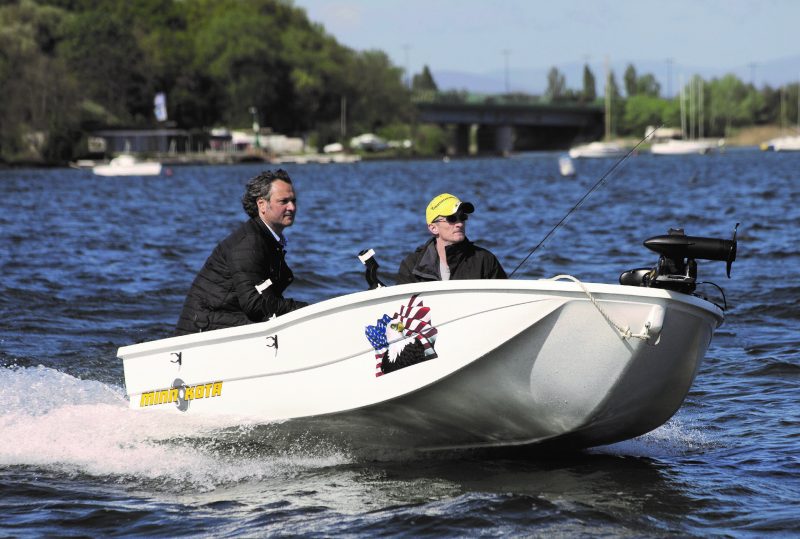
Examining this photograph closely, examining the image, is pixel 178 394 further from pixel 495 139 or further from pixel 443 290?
pixel 495 139

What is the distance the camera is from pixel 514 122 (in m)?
165

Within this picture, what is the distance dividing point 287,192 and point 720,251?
3.03 meters

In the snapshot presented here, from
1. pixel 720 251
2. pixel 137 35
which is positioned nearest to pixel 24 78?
pixel 137 35

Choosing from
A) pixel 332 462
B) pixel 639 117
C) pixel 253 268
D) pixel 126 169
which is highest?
pixel 639 117

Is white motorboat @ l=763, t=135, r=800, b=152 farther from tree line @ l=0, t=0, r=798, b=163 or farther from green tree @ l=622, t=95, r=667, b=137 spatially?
green tree @ l=622, t=95, r=667, b=137

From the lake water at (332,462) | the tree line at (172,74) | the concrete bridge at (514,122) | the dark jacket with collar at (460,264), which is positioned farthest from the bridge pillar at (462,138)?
the dark jacket with collar at (460,264)

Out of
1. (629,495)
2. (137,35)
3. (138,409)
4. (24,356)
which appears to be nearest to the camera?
(629,495)

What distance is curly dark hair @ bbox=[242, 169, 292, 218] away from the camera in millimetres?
8672

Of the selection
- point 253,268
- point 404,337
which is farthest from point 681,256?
point 253,268

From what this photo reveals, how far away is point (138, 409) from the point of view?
9438 millimetres

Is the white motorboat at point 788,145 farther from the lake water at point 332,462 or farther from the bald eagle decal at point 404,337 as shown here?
the bald eagle decal at point 404,337

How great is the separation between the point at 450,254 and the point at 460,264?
Answer: 0.10 metres

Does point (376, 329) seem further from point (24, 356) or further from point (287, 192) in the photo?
point (24, 356)

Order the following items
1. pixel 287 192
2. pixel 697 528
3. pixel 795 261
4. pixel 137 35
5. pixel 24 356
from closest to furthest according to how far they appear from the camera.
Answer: pixel 697 528 < pixel 287 192 < pixel 24 356 < pixel 795 261 < pixel 137 35
